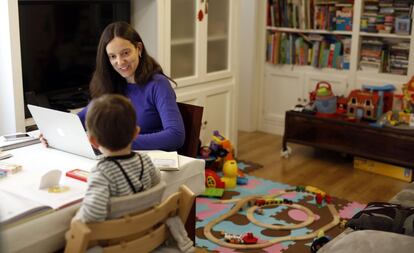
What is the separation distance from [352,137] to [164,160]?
2695 millimetres

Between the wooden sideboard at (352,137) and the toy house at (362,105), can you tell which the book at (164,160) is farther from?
the toy house at (362,105)

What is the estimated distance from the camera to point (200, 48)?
408cm

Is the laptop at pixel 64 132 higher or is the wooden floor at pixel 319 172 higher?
the laptop at pixel 64 132

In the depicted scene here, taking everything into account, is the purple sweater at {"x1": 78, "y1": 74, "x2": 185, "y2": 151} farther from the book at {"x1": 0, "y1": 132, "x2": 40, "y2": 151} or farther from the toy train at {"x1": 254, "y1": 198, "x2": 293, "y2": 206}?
the toy train at {"x1": 254, "y1": 198, "x2": 293, "y2": 206}

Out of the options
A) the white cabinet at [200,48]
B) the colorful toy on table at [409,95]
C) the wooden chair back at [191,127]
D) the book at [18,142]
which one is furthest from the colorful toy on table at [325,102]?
the book at [18,142]

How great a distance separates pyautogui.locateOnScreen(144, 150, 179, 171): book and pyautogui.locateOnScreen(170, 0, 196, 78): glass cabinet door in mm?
1947

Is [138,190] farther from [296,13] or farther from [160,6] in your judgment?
[296,13]

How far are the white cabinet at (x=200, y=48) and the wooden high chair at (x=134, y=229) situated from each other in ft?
7.07

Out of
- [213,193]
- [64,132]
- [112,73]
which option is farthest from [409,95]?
[64,132]

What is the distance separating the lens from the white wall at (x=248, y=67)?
5.23 meters

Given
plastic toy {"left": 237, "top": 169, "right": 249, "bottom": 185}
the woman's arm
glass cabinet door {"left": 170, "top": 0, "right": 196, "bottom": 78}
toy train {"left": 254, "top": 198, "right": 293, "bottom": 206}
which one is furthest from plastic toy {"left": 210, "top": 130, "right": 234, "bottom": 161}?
the woman's arm

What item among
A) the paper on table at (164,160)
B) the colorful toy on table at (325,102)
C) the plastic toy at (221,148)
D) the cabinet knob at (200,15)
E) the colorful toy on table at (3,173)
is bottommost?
the plastic toy at (221,148)

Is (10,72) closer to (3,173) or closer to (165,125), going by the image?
(165,125)

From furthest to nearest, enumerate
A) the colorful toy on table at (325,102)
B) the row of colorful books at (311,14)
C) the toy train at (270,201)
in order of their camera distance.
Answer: the row of colorful books at (311,14) → the colorful toy on table at (325,102) → the toy train at (270,201)
